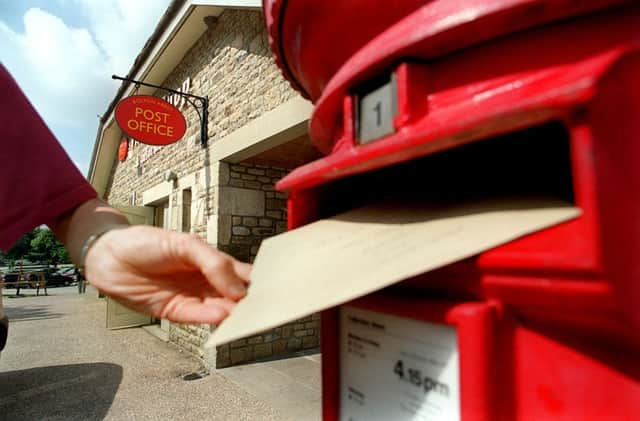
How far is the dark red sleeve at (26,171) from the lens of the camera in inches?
36.5

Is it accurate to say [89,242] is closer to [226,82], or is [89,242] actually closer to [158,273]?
[158,273]

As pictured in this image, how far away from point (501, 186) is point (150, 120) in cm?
572

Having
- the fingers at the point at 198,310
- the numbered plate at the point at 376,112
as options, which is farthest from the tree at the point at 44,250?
the numbered plate at the point at 376,112

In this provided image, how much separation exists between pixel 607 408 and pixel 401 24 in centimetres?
66

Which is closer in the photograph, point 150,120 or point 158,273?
point 158,273

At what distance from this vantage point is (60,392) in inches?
163

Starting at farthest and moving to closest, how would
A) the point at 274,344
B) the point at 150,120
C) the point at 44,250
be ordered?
the point at 44,250 < the point at 150,120 < the point at 274,344

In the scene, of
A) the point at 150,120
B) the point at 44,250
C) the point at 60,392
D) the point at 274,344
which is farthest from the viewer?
the point at 44,250

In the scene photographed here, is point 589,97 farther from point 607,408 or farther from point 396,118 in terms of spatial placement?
point 607,408

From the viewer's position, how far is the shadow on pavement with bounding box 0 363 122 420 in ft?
11.8

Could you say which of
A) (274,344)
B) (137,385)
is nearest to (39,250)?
(137,385)

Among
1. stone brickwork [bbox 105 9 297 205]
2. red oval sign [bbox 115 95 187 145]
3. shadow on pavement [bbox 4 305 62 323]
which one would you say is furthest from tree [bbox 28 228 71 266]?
red oval sign [bbox 115 95 187 145]

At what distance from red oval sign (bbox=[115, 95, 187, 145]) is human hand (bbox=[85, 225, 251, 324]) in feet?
16.1

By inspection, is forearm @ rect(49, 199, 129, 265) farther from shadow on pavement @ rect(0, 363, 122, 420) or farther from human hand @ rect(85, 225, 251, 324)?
shadow on pavement @ rect(0, 363, 122, 420)
